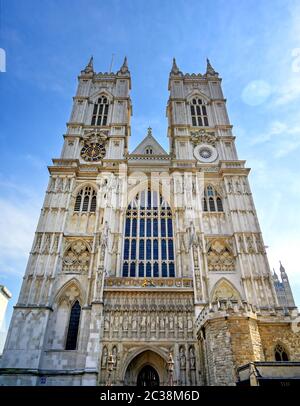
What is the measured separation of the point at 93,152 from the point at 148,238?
10.4 meters

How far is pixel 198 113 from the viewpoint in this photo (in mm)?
31516

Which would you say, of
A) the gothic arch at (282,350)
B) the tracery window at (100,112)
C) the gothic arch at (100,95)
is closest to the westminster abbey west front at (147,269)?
the gothic arch at (282,350)

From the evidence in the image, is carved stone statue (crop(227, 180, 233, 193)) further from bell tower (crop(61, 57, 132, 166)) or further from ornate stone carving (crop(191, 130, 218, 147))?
bell tower (crop(61, 57, 132, 166))

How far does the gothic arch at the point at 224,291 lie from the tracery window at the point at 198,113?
16863 millimetres

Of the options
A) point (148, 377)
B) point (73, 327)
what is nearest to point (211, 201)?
point (148, 377)

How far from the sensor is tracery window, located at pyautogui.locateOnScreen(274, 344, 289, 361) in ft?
44.6

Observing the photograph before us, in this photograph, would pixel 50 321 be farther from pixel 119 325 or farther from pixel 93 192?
pixel 93 192

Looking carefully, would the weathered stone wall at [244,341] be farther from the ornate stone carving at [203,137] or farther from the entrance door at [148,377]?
the ornate stone carving at [203,137]

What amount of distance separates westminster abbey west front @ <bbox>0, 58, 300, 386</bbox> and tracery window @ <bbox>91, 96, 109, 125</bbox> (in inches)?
5.9

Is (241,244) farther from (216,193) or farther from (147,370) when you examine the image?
(147,370)

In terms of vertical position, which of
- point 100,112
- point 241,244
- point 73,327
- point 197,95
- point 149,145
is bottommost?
point 73,327

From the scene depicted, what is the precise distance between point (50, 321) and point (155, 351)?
7.13 meters

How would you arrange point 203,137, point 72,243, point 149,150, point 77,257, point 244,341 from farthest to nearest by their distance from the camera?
point 149,150 → point 203,137 → point 72,243 → point 77,257 → point 244,341
